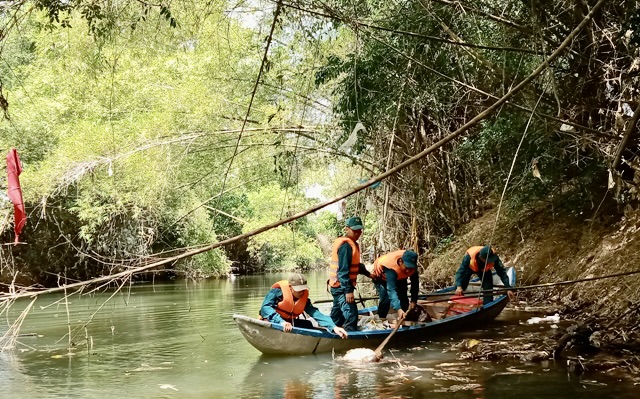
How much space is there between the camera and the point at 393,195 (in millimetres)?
15398

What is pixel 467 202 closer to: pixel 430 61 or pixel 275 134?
pixel 275 134

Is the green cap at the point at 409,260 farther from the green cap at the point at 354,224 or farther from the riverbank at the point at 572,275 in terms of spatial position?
the riverbank at the point at 572,275

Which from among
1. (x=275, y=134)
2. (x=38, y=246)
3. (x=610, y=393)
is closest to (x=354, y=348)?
(x=610, y=393)

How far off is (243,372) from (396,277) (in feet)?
7.37

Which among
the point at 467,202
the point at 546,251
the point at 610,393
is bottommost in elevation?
the point at 610,393

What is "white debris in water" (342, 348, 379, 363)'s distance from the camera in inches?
284

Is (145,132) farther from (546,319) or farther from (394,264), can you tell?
(546,319)

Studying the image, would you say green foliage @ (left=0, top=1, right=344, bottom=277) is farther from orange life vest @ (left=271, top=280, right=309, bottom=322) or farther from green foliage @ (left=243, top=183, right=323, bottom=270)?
orange life vest @ (left=271, top=280, right=309, bottom=322)

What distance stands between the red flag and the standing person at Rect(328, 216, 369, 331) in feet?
10.9

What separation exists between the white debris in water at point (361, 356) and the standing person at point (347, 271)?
1.87 ft

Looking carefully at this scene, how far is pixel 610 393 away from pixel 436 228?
10438 mm

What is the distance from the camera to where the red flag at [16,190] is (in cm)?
614

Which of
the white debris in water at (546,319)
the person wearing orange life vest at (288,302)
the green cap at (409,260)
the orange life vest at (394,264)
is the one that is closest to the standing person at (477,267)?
the white debris in water at (546,319)

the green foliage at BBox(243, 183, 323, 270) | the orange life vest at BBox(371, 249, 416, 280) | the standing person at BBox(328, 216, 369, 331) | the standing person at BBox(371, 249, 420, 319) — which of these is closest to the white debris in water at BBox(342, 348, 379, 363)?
the standing person at BBox(328, 216, 369, 331)
